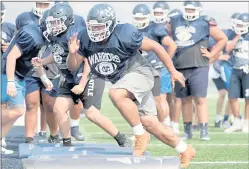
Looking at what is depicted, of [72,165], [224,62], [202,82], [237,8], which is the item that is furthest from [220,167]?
[237,8]

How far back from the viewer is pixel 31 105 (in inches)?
353

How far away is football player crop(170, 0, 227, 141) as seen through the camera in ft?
34.3

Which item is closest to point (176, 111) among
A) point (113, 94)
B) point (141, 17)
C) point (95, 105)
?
point (141, 17)

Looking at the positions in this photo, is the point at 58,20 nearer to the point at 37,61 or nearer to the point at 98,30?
the point at 37,61

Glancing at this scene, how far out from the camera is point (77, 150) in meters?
7.56

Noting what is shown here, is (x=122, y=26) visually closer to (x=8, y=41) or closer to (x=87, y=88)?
(x=87, y=88)

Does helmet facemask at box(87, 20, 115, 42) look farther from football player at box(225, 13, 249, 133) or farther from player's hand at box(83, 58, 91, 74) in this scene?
football player at box(225, 13, 249, 133)

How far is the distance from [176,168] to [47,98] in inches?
133

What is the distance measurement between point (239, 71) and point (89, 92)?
165 inches

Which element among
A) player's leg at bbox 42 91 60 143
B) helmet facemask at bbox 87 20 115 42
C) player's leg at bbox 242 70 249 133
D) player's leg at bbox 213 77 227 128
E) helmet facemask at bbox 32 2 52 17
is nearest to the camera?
helmet facemask at bbox 87 20 115 42

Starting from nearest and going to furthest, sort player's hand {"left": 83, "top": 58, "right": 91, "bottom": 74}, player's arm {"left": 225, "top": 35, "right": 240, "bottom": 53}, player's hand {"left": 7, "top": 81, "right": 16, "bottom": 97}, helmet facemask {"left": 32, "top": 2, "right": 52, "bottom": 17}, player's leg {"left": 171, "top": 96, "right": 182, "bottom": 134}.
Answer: player's hand {"left": 83, "top": 58, "right": 91, "bottom": 74}, player's hand {"left": 7, "top": 81, "right": 16, "bottom": 97}, helmet facemask {"left": 32, "top": 2, "right": 52, "bottom": 17}, player's leg {"left": 171, "top": 96, "right": 182, "bottom": 134}, player's arm {"left": 225, "top": 35, "right": 240, "bottom": 53}

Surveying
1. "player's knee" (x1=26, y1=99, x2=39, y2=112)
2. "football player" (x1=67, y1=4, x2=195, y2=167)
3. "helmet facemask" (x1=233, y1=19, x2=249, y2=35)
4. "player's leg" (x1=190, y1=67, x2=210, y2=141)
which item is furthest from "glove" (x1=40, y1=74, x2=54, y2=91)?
"helmet facemask" (x1=233, y1=19, x2=249, y2=35)

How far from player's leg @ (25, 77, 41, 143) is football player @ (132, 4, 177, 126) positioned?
1.50 metres

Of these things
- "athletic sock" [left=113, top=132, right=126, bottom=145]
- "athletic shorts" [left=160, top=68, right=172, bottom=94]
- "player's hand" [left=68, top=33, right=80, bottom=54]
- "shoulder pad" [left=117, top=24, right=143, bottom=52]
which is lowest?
"athletic shorts" [left=160, top=68, right=172, bottom=94]
